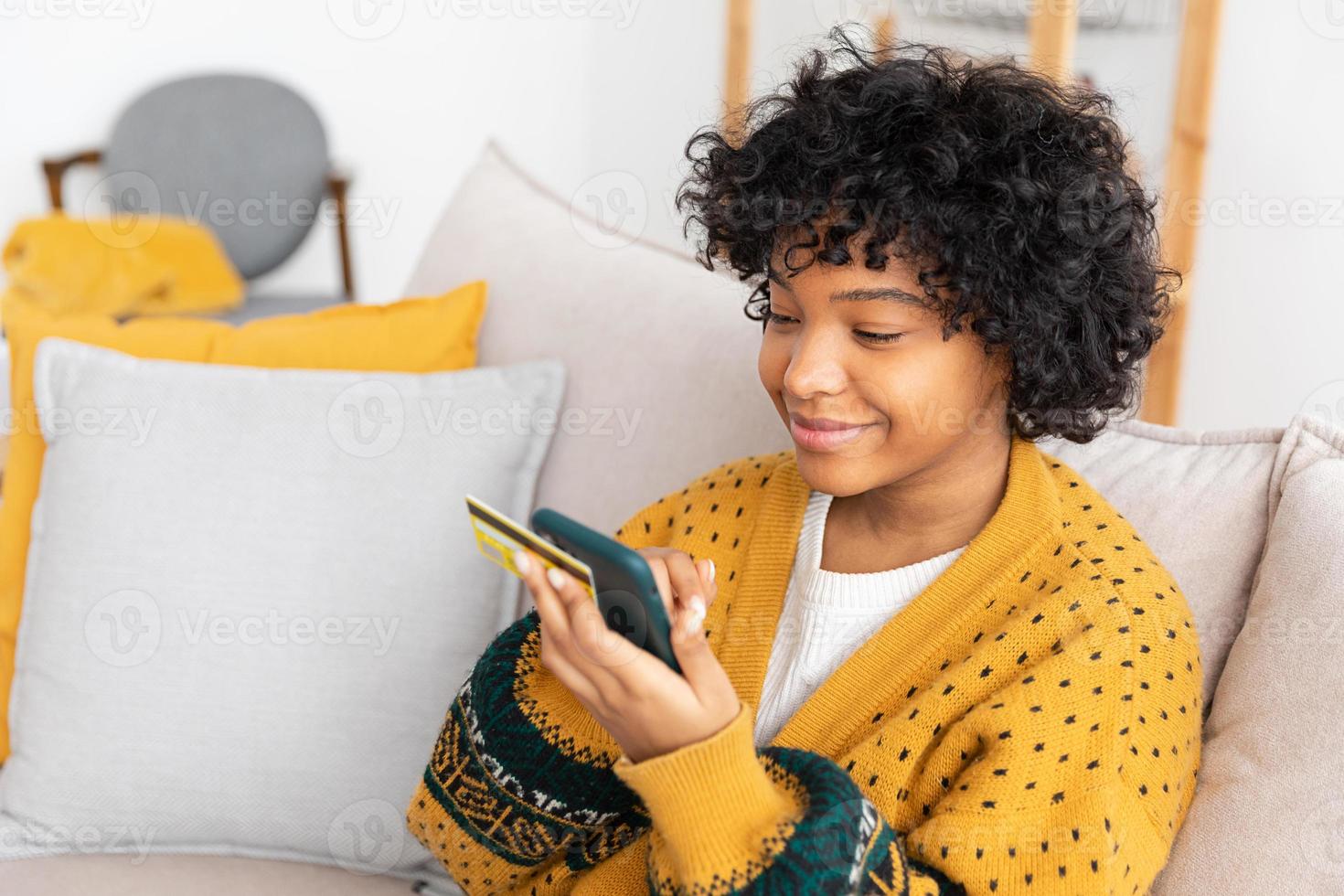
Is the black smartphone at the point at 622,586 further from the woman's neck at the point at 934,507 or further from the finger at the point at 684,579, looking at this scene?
the woman's neck at the point at 934,507

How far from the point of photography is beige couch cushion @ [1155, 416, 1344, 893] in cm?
88

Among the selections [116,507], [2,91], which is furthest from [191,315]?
[116,507]

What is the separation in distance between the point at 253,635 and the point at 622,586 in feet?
2.13

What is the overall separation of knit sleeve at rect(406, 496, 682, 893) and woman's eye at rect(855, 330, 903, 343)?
1.25 ft

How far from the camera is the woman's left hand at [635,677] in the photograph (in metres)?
0.82

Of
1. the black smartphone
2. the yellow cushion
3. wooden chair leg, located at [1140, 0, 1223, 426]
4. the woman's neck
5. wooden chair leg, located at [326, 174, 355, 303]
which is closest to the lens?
the black smartphone

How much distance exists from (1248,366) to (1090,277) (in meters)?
1.75

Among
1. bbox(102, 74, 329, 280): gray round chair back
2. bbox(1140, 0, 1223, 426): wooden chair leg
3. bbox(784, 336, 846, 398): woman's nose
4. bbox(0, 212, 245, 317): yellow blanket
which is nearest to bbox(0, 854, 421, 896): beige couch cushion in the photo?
bbox(784, 336, 846, 398): woman's nose

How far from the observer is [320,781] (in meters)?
1.32

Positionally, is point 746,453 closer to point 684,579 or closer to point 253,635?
point 684,579

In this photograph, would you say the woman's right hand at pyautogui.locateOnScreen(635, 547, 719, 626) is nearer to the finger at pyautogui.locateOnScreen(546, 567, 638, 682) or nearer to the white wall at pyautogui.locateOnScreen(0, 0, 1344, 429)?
the finger at pyautogui.locateOnScreen(546, 567, 638, 682)

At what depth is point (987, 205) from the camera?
0.91 m

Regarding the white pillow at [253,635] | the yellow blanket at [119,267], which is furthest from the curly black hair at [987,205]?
the yellow blanket at [119,267]

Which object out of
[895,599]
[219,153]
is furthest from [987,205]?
[219,153]
